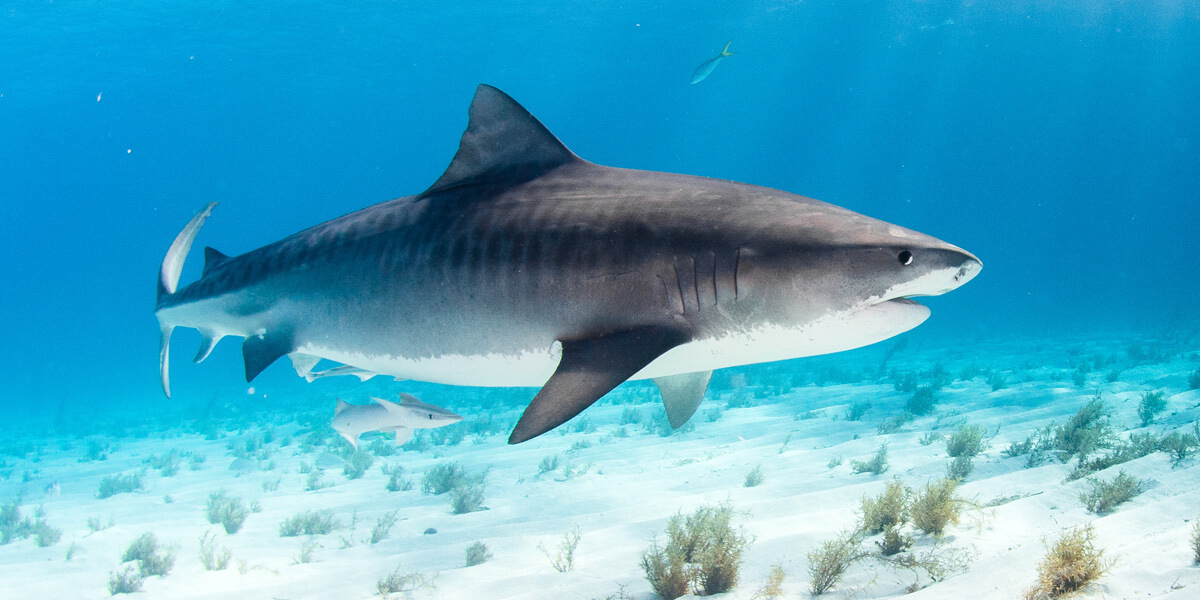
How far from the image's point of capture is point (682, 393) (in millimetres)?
3438

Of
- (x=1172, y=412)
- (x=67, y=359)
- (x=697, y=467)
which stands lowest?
(x=1172, y=412)

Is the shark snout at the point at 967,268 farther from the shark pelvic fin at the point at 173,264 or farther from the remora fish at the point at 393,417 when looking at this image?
the shark pelvic fin at the point at 173,264

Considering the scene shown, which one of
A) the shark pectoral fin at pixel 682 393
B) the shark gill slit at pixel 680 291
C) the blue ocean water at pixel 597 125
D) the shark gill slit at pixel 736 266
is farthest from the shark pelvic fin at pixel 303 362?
the blue ocean water at pixel 597 125

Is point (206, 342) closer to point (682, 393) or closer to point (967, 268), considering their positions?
point (682, 393)

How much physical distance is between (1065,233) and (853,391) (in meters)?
185

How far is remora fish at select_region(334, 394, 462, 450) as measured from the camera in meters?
6.21

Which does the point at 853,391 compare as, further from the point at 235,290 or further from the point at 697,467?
the point at 235,290

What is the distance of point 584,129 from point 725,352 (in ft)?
311

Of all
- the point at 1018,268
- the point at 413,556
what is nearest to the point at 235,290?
the point at 413,556

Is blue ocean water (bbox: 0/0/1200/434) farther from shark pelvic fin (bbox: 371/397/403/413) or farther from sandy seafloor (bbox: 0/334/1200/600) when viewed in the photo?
shark pelvic fin (bbox: 371/397/403/413)

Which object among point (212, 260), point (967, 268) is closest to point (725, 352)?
point (967, 268)

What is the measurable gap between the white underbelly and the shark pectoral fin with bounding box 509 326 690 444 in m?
0.26

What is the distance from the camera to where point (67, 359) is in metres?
107

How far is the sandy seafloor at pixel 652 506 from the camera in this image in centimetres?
358
